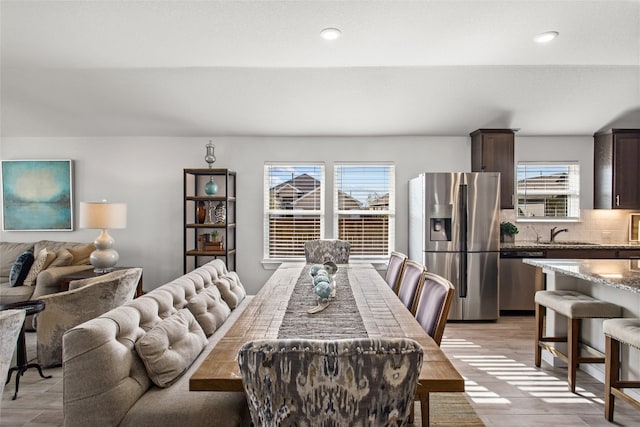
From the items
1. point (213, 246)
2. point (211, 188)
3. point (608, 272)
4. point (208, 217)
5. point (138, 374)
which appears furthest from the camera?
point (208, 217)

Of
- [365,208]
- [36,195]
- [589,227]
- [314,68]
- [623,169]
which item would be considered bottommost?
[589,227]

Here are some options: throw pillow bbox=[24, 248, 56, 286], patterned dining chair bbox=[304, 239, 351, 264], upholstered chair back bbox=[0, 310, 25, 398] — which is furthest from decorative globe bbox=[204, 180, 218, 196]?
upholstered chair back bbox=[0, 310, 25, 398]

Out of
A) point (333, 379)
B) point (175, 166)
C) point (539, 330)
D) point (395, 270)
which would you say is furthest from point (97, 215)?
point (539, 330)

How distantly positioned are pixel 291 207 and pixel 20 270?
314 centimetres

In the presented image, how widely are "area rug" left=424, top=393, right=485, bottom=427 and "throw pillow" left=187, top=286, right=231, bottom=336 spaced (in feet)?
4.67

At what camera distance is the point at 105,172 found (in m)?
5.10

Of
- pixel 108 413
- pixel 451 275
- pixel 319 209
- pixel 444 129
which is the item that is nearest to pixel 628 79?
pixel 444 129

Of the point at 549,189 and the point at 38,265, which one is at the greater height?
the point at 549,189

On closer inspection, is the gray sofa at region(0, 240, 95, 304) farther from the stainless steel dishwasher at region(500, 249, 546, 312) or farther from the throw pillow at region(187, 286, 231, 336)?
the stainless steel dishwasher at region(500, 249, 546, 312)

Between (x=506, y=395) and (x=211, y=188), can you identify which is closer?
(x=506, y=395)

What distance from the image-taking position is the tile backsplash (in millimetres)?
5051

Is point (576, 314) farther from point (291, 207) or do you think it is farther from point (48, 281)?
point (48, 281)

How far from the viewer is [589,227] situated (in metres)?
5.08

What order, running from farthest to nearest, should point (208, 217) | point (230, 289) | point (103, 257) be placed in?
point (208, 217) < point (103, 257) < point (230, 289)
